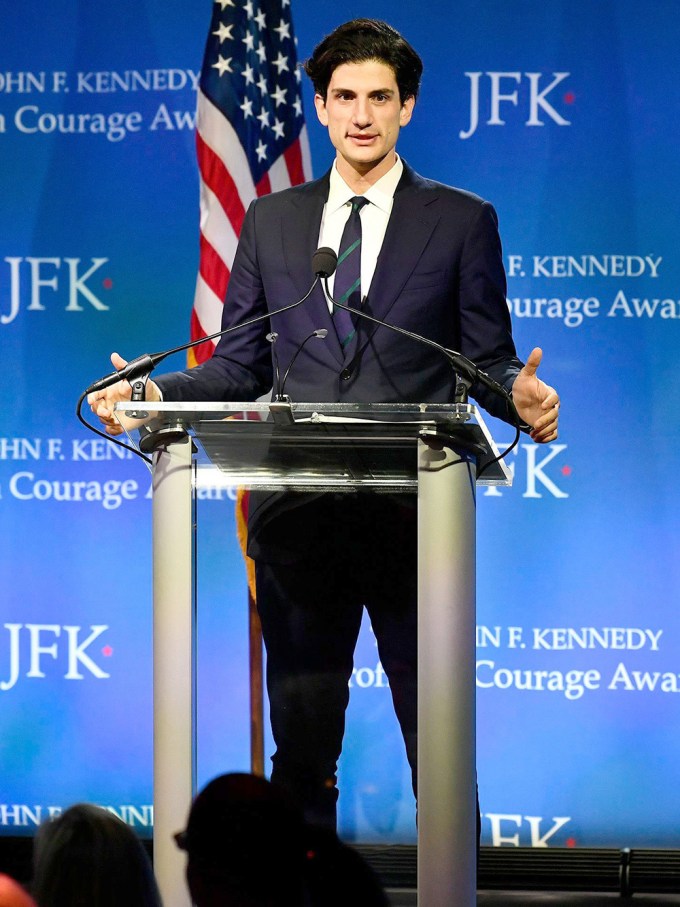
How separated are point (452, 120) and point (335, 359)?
6.75ft

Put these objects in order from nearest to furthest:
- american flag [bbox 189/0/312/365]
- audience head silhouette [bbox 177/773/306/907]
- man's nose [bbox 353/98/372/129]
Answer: audience head silhouette [bbox 177/773/306/907], man's nose [bbox 353/98/372/129], american flag [bbox 189/0/312/365]

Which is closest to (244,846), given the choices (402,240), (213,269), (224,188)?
(402,240)

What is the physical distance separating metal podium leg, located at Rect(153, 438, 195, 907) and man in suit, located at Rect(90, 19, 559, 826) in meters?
0.13

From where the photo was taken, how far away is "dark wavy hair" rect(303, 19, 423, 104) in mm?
2654

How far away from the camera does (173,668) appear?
203 centimetres

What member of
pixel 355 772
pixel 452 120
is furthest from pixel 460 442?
pixel 452 120

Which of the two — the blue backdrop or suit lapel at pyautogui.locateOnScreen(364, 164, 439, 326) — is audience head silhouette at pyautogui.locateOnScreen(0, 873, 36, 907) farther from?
the blue backdrop

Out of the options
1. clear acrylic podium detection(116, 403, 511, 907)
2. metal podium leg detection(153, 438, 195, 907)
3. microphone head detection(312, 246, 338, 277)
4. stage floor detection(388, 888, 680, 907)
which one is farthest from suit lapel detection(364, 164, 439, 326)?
stage floor detection(388, 888, 680, 907)

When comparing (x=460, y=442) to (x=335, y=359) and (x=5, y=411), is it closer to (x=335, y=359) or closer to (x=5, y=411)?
(x=335, y=359)

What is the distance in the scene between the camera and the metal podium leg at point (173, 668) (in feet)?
6.61

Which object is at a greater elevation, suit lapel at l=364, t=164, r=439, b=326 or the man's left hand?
suit lapel at l=364, t=164, r=439, b=326

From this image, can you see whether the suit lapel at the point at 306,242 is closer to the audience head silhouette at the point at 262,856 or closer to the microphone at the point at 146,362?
the microphone at the point at 146,362

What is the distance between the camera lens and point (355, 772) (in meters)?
2.03

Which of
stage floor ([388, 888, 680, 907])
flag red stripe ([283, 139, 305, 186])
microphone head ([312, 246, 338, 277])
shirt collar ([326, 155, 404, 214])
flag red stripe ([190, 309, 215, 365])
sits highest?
flag red stripe ([283, 139, 305, 186])
